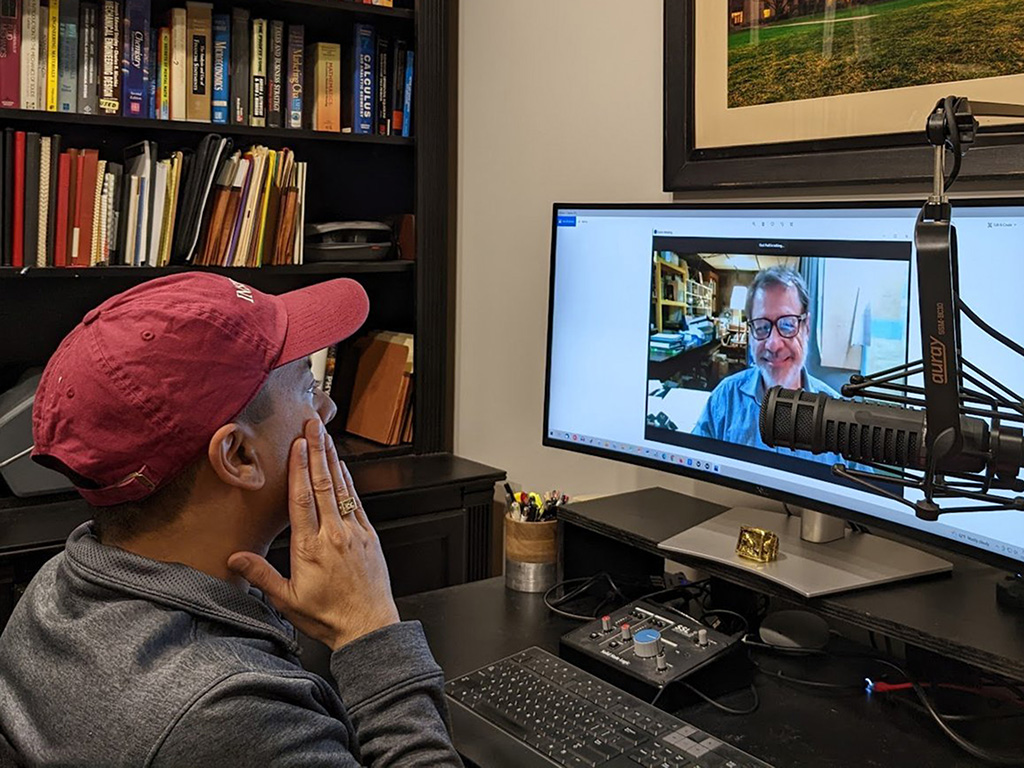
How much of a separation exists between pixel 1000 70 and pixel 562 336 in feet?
2.48

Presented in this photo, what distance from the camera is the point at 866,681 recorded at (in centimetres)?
137

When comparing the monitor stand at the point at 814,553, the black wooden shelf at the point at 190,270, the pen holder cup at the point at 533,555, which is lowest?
the pen holder cup at the point at 533,555

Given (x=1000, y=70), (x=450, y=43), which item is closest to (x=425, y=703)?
(x=1000, y=70)

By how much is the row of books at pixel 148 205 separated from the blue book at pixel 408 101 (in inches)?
11.1

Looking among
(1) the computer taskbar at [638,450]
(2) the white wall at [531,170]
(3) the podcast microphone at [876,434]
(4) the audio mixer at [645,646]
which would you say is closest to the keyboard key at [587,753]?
(4) the audio mixer at [645,646]

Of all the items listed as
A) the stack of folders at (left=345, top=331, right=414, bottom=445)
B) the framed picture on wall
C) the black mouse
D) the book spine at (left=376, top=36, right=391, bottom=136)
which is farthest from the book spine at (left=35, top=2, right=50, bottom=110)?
the black mouse

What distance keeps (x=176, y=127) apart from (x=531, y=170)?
752 mm

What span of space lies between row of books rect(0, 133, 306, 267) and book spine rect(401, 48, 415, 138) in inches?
11.1

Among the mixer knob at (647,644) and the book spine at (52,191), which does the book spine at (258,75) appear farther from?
the mixer knob at (647,644)

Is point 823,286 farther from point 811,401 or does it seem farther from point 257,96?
point 257,96

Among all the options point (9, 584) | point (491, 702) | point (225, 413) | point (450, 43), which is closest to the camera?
point (225, 413)

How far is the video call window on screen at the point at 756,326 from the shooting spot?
1.31 metres

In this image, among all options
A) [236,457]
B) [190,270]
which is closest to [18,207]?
[190,270]

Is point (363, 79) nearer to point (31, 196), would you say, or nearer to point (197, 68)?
point (197, 68)
